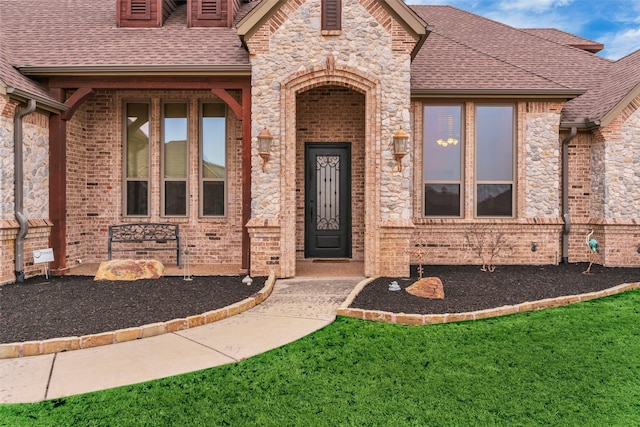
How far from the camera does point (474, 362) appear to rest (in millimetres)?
4184

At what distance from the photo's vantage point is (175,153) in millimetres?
9594

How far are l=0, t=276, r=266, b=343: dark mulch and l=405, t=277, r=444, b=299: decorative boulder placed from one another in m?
2.62

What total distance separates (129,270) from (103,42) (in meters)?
5.65

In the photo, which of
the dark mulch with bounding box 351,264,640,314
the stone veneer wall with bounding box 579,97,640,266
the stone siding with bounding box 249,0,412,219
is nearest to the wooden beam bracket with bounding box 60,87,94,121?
the stone siding with bounding box 249,0,412,219

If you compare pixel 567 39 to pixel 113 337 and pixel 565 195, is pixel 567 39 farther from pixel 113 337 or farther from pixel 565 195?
pixel 113 337

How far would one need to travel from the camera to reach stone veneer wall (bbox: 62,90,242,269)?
9.40 m

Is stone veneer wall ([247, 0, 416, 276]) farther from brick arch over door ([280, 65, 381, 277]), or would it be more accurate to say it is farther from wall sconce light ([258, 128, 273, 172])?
wall sconce light ([258, 128, 273, 172])

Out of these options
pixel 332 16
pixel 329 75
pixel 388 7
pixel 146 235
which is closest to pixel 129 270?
pixel 146 235

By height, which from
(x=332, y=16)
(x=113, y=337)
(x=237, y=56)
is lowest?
(x=113, y=337)

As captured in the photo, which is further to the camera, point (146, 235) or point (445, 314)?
point (146, 235)

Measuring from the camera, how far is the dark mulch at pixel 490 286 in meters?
5.83

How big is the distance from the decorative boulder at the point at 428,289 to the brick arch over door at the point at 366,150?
1.47m

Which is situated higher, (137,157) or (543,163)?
(137,157)

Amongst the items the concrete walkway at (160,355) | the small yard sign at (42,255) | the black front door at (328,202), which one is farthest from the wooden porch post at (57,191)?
the black front door at (328,202)
